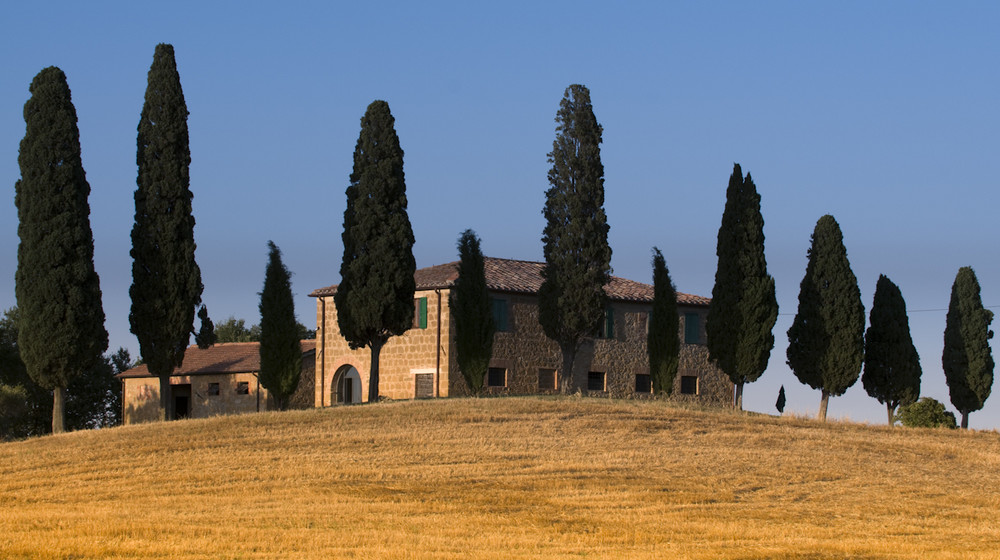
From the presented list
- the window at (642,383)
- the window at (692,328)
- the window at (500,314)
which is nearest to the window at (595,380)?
the window at (642,383)

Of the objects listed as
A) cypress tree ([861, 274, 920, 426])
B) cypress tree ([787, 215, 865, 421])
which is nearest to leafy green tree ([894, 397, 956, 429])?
cypress tree ([861, 274, 920, 426])

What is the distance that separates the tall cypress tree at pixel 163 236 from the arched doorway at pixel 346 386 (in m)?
9.73

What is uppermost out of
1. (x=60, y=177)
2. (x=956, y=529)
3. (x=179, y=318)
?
(x=60, y=177)

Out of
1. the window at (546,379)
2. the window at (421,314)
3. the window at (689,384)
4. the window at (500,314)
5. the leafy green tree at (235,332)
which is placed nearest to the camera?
the window at (421,314)

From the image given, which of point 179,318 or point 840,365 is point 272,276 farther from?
point 840,365

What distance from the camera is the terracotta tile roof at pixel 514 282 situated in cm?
4175

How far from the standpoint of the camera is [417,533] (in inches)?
A: 682

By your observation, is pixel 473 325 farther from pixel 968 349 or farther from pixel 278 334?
pixel 968 349

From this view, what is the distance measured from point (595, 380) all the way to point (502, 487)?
2145 cm

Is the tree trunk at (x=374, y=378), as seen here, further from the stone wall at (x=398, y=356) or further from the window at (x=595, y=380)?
the window at (x=595, y=380)

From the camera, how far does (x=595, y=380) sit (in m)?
43.8

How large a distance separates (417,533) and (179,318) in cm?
1893

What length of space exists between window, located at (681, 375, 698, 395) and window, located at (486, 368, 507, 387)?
302 inches

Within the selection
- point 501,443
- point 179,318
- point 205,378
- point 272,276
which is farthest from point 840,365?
point 205,378
